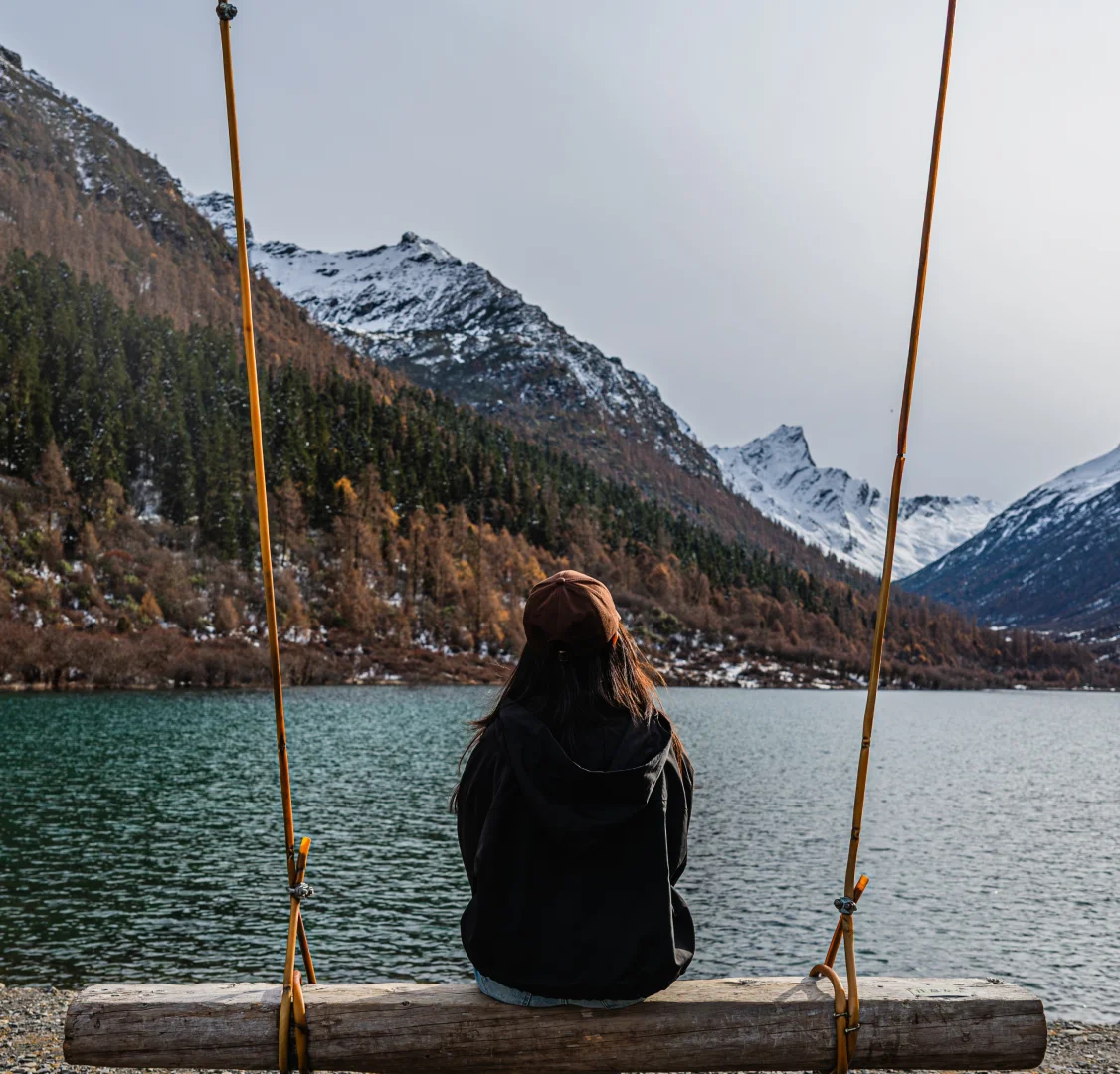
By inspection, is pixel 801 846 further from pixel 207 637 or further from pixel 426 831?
pixel 207 637

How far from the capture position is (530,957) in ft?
12.6

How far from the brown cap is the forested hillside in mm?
82401

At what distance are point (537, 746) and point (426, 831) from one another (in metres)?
22.8

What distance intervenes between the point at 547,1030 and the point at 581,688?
1.41 m

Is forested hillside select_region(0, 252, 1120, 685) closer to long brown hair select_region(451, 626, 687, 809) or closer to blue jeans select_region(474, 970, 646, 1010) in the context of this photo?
blue jeans select_region(474, 970, 646, 1010)

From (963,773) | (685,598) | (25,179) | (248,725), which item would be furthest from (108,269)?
(963,773)

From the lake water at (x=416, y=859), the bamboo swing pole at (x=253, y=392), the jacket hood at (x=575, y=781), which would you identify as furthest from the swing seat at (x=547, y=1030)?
the lake water at (x=416, y=859)

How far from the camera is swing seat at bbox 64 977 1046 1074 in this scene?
4004mm

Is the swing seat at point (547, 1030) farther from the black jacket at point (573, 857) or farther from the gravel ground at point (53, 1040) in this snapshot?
the gravel ground at point (53, 1040)

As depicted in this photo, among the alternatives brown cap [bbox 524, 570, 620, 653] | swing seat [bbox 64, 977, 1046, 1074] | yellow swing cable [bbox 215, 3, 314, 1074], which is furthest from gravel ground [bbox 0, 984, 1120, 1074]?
brown cap [bbox 524, 570, 620, 653]

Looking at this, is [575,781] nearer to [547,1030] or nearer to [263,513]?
[547,1030]

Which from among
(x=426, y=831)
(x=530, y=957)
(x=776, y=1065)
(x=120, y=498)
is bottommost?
(x=426, y=831)

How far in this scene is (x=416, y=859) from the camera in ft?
71.9

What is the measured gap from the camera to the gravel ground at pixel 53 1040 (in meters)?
9.64
